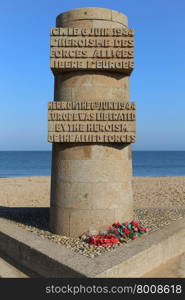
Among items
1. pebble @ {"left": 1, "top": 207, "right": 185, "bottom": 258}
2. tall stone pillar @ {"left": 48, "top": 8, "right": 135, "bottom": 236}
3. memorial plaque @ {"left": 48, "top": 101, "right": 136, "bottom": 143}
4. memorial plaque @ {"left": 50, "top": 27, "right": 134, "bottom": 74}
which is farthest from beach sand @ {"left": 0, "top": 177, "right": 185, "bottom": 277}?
memorial plaque @ {"left": 50, "top": 27, "right": 134, "bottom": 74}

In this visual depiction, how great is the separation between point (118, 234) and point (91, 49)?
5.18 meters

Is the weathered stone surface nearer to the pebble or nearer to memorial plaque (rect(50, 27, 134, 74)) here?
memorial plaque (rect(50, 27, 134, 74))

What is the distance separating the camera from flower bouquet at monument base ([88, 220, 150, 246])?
752 centimetres

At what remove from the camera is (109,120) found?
27.9 ft

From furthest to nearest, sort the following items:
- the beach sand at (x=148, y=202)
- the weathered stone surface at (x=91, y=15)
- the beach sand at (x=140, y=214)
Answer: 1. the beach sand at (x=148, y=202)
2. the weathered stone surface at (x=91, y=15)
3. the beach sand at (x=140, y=214)

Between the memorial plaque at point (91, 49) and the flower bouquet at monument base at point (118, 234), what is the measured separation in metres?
4.44

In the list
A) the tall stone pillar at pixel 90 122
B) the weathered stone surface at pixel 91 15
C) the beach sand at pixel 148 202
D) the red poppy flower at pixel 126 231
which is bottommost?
the beach sand at pixel 148 202

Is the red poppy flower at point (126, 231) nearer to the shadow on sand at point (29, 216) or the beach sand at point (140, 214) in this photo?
the beach sand at point (140, 214)

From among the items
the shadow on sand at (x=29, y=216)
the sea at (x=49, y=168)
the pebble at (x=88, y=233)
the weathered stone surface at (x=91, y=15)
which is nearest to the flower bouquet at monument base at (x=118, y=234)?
the pebble at (x=88, y=233)

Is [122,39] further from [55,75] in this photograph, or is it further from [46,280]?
[46,280]

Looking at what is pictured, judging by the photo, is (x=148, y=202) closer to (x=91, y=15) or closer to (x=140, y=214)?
(x=140, y=214)

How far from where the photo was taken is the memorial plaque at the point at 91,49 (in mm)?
8445

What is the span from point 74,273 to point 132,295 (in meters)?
1.15

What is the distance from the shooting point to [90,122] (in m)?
8.44
